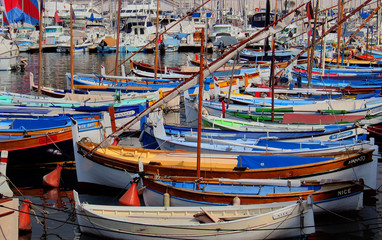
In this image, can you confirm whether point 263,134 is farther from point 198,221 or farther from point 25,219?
point 25,219

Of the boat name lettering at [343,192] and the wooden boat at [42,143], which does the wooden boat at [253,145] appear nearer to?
the boat name lettering at [343,192]

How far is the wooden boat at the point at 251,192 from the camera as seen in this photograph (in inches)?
598

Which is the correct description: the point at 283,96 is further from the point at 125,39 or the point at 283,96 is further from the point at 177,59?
the point at 125,39

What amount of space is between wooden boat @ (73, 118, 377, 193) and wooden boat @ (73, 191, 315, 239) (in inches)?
83.6

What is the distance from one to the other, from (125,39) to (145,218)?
78650 millimetres

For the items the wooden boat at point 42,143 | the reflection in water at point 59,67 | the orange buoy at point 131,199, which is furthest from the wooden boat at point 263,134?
the reflection in water at point 59,67

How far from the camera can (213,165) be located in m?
18.1

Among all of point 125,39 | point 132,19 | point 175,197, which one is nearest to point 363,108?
point 175,197

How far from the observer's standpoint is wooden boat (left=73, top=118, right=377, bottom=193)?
56.1 ft

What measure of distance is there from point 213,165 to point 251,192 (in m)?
2.32

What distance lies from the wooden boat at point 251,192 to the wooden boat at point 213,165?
2.86 feet

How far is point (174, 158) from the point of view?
18.8m

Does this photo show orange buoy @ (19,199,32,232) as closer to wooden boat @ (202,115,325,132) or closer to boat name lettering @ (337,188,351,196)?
boat name lettering @ (337,188,351,196)

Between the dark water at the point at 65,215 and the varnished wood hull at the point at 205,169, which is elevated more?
the varnished wood hull at the point at 205,169
